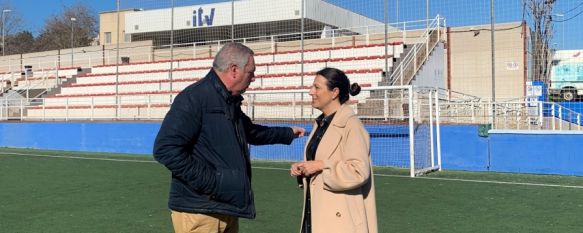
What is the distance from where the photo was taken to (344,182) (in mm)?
2910

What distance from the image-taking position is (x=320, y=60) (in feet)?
64.3

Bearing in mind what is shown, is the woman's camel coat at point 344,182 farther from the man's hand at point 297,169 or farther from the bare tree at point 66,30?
the bare tree at point 66,30

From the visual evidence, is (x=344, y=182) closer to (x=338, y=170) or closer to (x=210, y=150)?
(x=338, y=170)

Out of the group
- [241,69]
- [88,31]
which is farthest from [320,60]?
[88,31]

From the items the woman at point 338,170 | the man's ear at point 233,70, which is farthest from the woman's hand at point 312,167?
the man's ear at point 233,70

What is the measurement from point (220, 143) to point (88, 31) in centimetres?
6244

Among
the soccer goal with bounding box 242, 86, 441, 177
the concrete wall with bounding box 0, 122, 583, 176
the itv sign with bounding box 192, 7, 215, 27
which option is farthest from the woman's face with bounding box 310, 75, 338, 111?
the itv sign with bounding box 192, 7, 215, 27

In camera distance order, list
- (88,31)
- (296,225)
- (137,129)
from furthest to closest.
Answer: (88,31) → (137,129) → (296,225)

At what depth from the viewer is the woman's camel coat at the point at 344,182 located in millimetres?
2936

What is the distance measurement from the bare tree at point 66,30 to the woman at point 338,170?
191 ft

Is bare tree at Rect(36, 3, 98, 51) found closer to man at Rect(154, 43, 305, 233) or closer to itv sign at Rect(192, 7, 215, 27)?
itv sign at Rect(192, 7, 215, 27)

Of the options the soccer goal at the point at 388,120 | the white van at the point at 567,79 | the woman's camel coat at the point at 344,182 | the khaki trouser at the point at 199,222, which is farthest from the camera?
the white van at the point at 567,79

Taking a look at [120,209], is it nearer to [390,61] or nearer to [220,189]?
[220,189]

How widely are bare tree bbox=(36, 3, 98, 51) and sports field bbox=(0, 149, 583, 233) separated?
4984 cm
